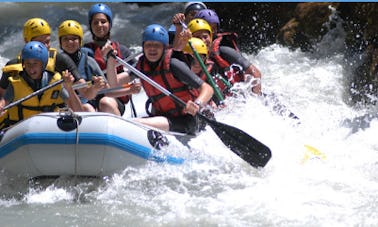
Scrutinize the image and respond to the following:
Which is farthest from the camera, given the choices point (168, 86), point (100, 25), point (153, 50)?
point (100, 25)

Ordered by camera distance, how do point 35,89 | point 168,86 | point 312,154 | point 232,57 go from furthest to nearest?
point 232,57 → point 312,154 → point 168,86 → point 35,89

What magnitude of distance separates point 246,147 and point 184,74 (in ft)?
2.57

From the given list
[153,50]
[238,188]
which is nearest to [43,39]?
[153,50]

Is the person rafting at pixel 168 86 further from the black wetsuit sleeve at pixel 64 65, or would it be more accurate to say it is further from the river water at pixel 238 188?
the black wetsuit sleeve at pixel 64 65

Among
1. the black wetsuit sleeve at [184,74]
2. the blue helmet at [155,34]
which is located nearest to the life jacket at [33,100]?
the blue helmet at [155,34]

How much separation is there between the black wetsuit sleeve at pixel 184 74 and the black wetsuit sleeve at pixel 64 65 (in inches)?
31.7

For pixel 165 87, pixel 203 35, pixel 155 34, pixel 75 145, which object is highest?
pixel 203 35

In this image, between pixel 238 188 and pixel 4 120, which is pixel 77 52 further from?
pixel 238 188

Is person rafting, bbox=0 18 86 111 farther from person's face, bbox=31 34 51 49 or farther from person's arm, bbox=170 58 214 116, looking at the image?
person's arm, bbox=170 58 214 116

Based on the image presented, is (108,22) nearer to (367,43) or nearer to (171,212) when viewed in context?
Result: (171,212)

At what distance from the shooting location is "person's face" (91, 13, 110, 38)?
6430mm

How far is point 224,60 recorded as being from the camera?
695 centimetres

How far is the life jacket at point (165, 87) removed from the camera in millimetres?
5773

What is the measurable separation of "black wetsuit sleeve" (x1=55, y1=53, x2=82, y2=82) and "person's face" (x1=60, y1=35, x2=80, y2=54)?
17cm
